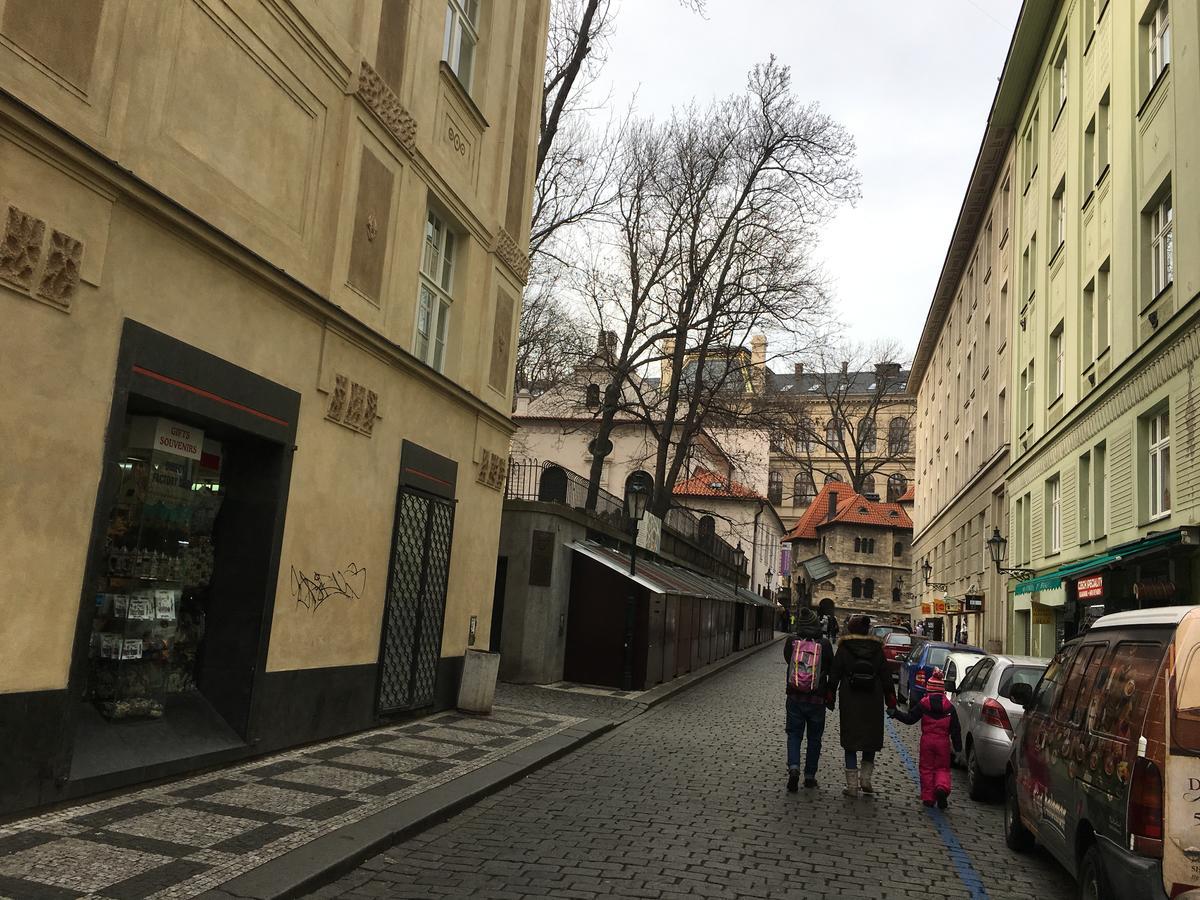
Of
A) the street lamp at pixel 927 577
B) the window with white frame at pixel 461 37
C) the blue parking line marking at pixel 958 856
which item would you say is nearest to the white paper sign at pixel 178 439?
the window with white frame at pixel 461 37

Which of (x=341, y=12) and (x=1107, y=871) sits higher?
(x=341, y=12)

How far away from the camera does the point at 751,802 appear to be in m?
9.09

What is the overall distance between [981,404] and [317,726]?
3379 centimetres

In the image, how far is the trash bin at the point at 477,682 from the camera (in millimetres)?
13539

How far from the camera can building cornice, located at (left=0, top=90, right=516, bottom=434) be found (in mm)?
6160

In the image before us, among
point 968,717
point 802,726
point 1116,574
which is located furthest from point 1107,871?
point 1116,574

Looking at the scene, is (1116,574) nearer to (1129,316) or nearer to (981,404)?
(1129,316)

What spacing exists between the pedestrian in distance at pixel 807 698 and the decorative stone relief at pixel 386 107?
22.8 feet

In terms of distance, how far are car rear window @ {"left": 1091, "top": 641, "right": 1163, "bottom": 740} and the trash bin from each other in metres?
9.08

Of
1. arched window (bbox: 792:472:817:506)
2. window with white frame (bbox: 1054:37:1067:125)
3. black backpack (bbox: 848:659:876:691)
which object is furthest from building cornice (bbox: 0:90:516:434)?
arched window (bbox: 792:472:817:506)

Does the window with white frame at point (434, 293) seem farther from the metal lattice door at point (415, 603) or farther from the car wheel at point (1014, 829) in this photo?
the car wheel at point (1014, 829)

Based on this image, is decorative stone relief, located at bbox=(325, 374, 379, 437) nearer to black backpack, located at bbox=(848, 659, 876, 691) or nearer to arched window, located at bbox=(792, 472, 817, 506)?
black backpack, located at bbox=(848, 659, 876, 691)

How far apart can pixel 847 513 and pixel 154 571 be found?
7753 cm

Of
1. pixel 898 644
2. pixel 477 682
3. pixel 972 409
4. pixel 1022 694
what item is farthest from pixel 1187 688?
pixel 972 409
